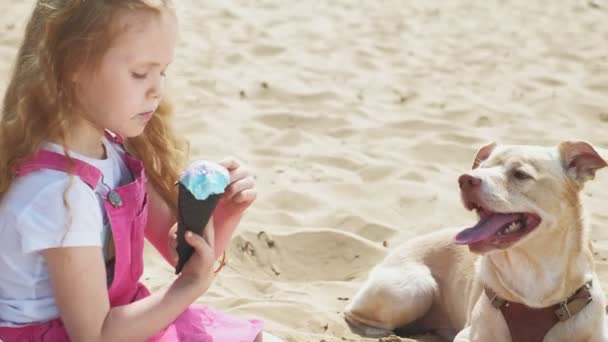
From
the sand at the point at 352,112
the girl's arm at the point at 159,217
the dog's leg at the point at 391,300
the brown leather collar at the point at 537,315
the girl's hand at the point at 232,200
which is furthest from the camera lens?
the sand at the point at 352,112

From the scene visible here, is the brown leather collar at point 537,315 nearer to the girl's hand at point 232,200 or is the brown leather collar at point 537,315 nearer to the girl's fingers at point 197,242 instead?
the girl's hand at point 232,200

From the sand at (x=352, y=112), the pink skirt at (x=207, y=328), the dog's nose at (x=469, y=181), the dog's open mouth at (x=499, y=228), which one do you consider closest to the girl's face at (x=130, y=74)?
the pink skirt at (x=207, y=328)

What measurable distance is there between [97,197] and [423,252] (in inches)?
78.1

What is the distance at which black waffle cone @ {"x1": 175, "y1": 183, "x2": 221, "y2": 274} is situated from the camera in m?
2.88

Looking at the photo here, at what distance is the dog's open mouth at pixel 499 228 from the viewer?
3.62 m

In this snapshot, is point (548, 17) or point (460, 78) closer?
point (460, 78)

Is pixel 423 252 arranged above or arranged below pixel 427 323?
above

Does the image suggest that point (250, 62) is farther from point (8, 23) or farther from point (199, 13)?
point (8, 23)

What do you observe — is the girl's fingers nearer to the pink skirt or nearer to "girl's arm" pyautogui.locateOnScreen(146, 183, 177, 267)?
the pink skirt

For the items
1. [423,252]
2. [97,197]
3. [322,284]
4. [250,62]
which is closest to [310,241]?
[322,284]

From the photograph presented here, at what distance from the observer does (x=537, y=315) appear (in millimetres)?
3766

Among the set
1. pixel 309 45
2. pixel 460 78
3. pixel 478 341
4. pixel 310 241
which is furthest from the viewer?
pixel 309 45

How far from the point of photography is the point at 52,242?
280cm

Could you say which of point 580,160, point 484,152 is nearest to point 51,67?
point 484,152
